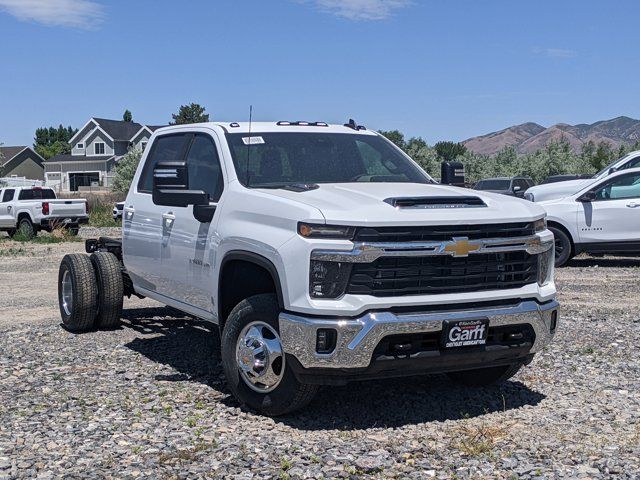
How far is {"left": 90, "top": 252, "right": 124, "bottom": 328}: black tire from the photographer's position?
8758 mm

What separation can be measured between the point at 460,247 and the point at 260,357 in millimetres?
1491

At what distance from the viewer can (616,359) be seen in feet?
25.2

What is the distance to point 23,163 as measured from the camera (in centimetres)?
9662

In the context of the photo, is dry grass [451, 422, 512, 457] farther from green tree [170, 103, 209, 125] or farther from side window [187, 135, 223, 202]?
green tree [170, 103, 209, 125]

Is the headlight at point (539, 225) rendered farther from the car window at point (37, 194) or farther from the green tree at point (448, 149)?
the green tree at point (448, 149)

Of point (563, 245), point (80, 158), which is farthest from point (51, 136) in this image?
point (563, 245)

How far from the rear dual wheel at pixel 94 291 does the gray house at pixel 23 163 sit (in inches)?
3475

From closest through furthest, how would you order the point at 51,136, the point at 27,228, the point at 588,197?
the point at 588,197
the point at 27,228
the point at 51,136

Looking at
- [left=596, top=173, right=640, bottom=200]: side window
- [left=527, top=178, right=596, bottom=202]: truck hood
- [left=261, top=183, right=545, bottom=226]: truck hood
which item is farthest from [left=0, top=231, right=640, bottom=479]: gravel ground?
[left=527, top=178, right=596, bottom=202]: truck hood

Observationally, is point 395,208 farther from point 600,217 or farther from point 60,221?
point 60,221

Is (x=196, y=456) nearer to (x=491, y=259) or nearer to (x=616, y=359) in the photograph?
(x=491, y=259)

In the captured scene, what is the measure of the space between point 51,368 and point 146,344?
3.93 ft

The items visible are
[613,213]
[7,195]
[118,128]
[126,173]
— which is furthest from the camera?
[118,128]

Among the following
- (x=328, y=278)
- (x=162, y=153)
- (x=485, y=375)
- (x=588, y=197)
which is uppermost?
(x=162, y=153)
